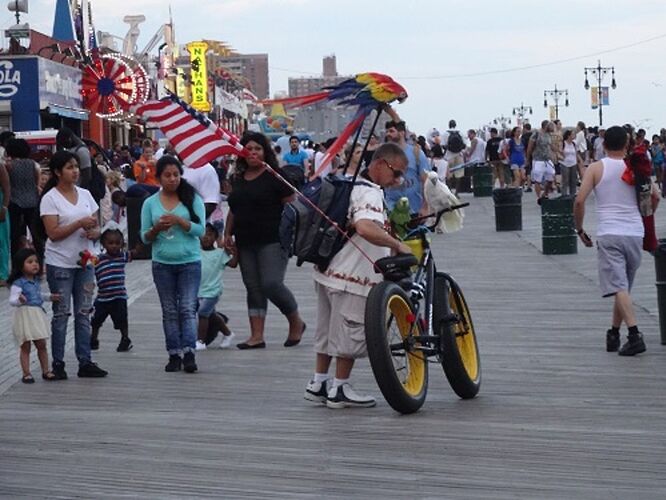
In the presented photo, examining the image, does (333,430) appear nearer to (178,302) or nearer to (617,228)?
(178,302)

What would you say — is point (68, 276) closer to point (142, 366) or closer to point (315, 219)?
point (142, 366)

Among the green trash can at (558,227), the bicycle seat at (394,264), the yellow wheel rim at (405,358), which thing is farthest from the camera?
the green trash can at (558,227)

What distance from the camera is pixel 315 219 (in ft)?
31.5

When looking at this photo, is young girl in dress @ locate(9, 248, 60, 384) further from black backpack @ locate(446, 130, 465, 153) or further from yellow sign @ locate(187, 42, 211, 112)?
yellow sign @ locate(187, 42, 211, 112)

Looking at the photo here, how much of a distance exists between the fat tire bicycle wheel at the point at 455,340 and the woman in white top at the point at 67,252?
2.74 m

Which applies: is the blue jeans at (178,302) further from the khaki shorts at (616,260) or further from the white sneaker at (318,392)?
the khaki shorts at (616,260)

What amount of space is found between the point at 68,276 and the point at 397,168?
115 inches

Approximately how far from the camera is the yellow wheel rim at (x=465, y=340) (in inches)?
400

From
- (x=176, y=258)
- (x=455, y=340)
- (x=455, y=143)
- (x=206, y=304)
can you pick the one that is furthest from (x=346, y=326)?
(x=455, y=143)

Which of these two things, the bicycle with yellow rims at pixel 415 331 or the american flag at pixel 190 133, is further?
the american flag at pixel 190 133

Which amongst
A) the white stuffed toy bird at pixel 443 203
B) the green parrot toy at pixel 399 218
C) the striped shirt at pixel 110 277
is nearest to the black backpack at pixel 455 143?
the striped shirt at pixel 110 277

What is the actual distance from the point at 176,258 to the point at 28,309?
1.13 metres

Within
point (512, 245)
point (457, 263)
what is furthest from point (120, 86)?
point (457, 263)

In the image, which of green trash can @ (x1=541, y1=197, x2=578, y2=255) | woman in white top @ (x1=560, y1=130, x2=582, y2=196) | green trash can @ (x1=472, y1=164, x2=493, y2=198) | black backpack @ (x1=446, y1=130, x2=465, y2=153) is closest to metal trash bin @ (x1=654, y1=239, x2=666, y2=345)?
green trash can @ (x1=541, y1=197, x2=578, y2=255)
